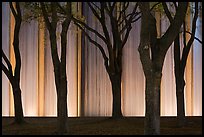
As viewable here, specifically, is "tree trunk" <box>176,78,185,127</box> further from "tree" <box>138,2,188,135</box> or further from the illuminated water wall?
the illuminated water wall

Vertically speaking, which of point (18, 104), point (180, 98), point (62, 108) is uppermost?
point (180, 98)

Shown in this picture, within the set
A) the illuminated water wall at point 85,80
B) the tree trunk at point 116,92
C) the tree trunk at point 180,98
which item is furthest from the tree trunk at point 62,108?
the illuminated water wall at point 85,80

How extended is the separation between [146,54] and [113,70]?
6898 millimetres

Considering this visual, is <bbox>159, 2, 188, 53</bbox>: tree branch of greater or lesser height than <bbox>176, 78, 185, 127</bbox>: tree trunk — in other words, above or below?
above

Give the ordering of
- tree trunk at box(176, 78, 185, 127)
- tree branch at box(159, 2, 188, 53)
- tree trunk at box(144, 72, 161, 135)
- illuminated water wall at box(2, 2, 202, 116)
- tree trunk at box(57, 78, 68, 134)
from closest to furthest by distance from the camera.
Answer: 1. tree trunk at box(144, 72, 161, 135)
2. tree branch at box(159, 2, 188, 53)
3. tree trunk at box(57, 78, 68, 134)
4. tree trunk at box(176, 78, 185, 127)
5. illuminated water wall at box(2, 2, 202, 116)

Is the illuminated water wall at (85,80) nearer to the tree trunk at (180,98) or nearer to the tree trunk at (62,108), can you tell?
the tree trunk at (180,98)

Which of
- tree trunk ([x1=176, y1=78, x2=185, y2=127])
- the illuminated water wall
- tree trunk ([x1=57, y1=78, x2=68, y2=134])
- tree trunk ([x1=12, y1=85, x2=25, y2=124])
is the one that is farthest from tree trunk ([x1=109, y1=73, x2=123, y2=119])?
the illuminated water wall

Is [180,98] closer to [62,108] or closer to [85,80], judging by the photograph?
→ [62,108]

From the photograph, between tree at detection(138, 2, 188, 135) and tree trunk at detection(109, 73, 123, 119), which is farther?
tree trunk at detection(109, 73, 123, 119)

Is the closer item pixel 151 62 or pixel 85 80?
pixel 151 62

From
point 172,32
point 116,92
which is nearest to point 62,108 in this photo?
point 172,32

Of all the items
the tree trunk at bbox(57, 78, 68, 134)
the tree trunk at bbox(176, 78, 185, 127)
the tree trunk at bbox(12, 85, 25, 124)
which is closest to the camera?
the tree trunk at bbox(57, 78, 68, 134)

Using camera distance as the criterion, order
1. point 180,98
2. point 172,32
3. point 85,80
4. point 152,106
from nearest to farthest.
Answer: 1. point 152,106
2. point 172,32
3. point 180,98
4. point 85,80

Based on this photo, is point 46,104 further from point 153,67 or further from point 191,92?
point 153,67
